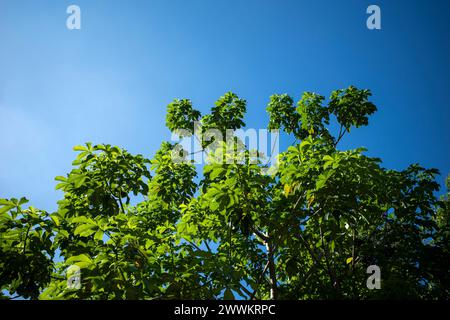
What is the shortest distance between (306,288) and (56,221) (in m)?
6.82

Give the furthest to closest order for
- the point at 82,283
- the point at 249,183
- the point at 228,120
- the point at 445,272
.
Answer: the point at 228,120
the point at 445,272
the point at 249,183
the point at 82,283

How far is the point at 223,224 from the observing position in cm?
841

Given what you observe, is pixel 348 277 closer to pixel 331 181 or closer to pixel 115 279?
pixel 331 181

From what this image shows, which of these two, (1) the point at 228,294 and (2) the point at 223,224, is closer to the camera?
(1) the point at 228,294

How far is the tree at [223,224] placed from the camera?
5.13 metres

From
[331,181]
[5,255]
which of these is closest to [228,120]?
[331,181]

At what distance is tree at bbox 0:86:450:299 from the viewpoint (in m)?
5.13

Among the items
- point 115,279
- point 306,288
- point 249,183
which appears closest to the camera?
point 115,279

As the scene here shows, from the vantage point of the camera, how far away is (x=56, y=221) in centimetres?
567

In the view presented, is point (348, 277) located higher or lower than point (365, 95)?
lower

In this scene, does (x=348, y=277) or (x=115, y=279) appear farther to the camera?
(x=348, y=277)

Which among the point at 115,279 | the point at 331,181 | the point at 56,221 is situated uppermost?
the point at 331,181
